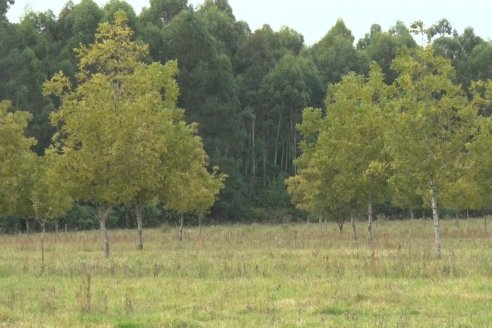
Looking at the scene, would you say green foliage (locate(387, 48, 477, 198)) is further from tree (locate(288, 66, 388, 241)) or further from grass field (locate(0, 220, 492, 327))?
tree (locate(288, 66, 388, 241))

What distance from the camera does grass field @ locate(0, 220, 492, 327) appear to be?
1254 cm

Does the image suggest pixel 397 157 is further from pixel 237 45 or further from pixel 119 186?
pixel 237 45

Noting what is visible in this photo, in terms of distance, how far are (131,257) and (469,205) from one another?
85.2ft

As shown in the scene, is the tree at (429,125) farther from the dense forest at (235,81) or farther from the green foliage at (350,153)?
the dense forest at (235,81)

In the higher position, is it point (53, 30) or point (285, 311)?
point (53, 30)

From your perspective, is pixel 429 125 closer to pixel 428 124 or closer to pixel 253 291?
pixel 428 124

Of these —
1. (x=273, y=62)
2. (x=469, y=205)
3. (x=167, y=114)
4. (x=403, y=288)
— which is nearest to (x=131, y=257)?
(x=167, y=114)

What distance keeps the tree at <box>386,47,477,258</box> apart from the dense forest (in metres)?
10.8

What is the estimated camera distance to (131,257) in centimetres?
2627

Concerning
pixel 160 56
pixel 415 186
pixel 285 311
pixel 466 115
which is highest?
pixel 160 56

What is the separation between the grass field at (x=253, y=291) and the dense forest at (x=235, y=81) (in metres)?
16.0

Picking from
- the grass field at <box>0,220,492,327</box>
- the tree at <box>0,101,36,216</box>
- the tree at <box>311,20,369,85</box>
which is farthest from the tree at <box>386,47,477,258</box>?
the tree at <box>311,20,369,85</box>

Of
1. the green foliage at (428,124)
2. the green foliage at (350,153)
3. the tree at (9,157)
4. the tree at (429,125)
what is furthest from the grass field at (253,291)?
the tree at (9,157)

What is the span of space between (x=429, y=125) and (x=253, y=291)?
12.6 meters
